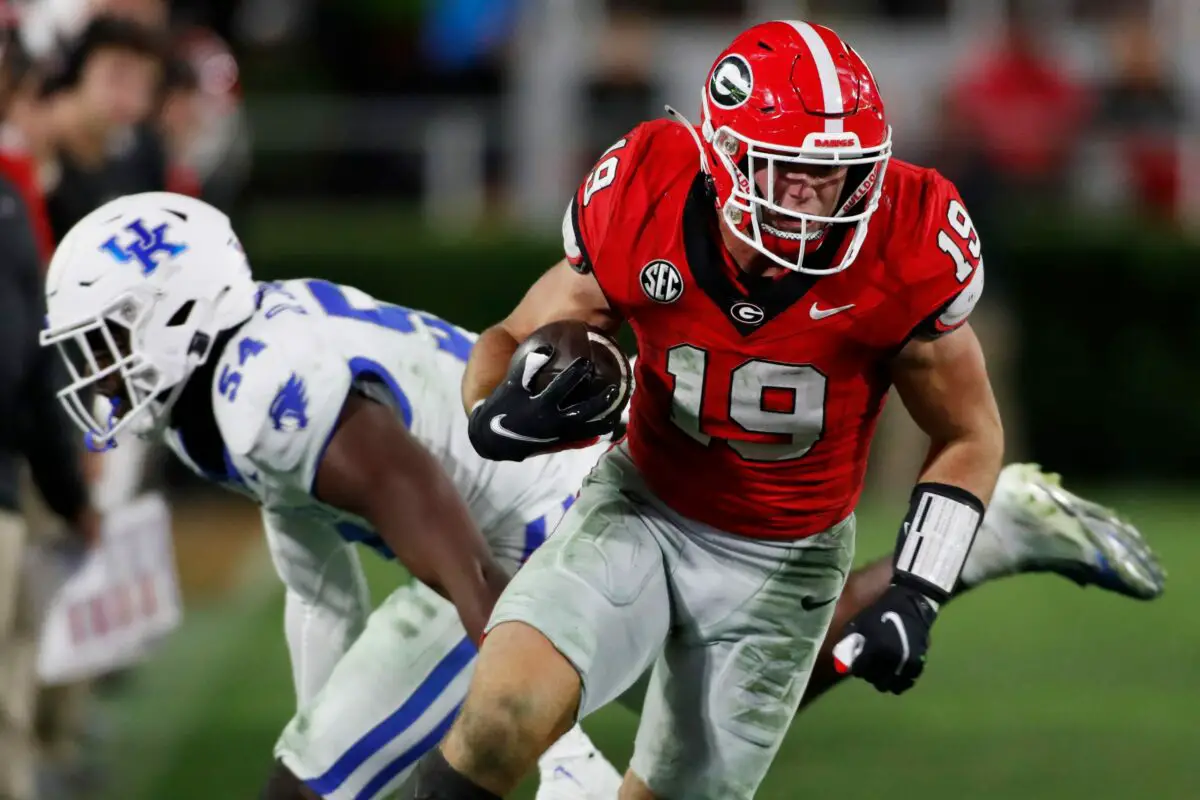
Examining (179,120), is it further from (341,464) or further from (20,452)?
(341,464)

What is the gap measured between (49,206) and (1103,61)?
7943 millimetres

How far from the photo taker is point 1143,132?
12211 mm

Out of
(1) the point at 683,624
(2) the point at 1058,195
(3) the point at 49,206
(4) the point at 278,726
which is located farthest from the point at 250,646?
(2) the point at 1058,195

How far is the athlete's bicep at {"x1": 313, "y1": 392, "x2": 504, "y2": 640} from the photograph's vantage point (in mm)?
3791

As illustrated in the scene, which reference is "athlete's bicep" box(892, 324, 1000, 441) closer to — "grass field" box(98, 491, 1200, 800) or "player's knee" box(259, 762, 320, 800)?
"player's knee" box(259, 762, 320, 800)

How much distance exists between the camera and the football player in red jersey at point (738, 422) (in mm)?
3551

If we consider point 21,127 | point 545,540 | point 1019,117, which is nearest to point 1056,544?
point 545,540

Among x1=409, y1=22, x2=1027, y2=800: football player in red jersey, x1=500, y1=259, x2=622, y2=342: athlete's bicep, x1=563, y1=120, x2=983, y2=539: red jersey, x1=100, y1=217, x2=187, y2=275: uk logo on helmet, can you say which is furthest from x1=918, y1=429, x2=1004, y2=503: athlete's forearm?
x1=100, y1=217, x2=187, y2=275: uk logo on helmet

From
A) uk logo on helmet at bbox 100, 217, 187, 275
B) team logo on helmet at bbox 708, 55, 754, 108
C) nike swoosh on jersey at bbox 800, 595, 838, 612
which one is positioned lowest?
nike swoosh on jersey at bbox 800, 595, 838, 612

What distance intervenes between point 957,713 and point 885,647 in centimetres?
353

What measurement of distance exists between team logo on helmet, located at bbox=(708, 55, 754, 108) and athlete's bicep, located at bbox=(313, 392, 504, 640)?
87 cm

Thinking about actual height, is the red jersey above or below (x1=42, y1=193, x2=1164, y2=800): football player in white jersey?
above

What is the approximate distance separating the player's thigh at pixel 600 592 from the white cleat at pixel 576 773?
1.90 feet

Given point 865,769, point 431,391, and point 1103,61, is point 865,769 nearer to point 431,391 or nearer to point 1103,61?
point 431,391
